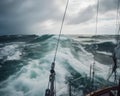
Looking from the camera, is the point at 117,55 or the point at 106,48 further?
the point at 106,48

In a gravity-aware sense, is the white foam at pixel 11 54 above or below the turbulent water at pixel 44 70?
above

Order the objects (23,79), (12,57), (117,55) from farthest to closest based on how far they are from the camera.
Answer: (12,57), (23,79), (117,55)

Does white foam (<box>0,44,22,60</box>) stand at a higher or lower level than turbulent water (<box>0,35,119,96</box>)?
higher

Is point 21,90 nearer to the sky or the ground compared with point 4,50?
nearer to the ground

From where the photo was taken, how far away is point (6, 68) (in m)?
17.4

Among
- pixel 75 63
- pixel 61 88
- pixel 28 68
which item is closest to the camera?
pixel 61 88

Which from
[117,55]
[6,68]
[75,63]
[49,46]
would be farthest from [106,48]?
[117,55]

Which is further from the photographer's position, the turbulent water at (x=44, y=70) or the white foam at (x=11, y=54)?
the white foam at (x=11, y=54)

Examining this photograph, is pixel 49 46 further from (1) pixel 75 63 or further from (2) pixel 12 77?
(2) pixel 12 77

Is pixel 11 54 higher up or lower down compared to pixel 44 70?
higher up

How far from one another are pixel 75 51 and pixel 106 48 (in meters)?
6.85

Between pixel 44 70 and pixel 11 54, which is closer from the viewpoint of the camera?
pixel 44 70

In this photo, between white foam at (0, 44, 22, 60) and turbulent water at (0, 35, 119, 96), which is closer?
turbulent water at (0, 35, 119, 96)

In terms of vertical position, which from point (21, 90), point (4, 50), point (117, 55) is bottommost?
point (21, 90)
